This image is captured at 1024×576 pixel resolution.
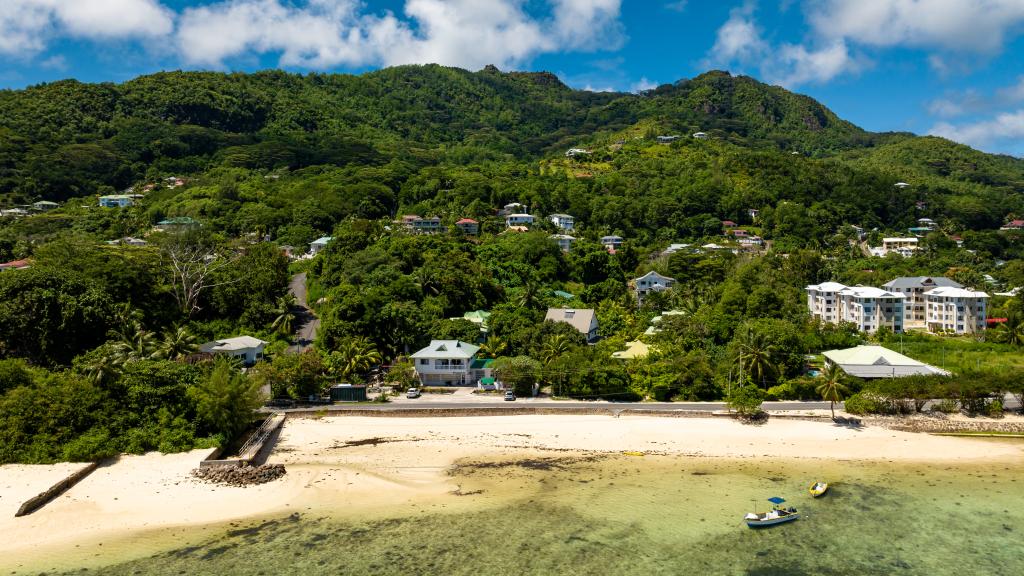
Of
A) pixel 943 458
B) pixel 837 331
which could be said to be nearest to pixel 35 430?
pixel 943 458

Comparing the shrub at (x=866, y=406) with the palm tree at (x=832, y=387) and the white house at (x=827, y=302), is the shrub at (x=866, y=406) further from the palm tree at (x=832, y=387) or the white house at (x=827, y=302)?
the white house at (x=827, y=302)

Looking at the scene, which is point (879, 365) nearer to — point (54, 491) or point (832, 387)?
point (832, 387)

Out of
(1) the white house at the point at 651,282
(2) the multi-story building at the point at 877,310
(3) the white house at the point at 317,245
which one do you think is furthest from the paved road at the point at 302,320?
(2) the multi-story building at the point at 877,310

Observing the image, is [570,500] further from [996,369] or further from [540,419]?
[996,369]

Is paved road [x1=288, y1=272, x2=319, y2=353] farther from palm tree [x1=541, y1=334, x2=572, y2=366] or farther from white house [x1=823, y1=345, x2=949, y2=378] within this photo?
white house [x1=823, y1=345, x2=949, y2=378]

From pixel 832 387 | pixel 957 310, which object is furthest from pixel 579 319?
pixel 957 310

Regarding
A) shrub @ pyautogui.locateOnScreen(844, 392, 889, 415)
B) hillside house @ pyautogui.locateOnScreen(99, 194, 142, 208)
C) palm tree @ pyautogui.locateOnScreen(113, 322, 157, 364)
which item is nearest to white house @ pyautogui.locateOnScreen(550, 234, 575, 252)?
shrub @ pyautogui.locateOnScreen(844, 392, 889, 415)
